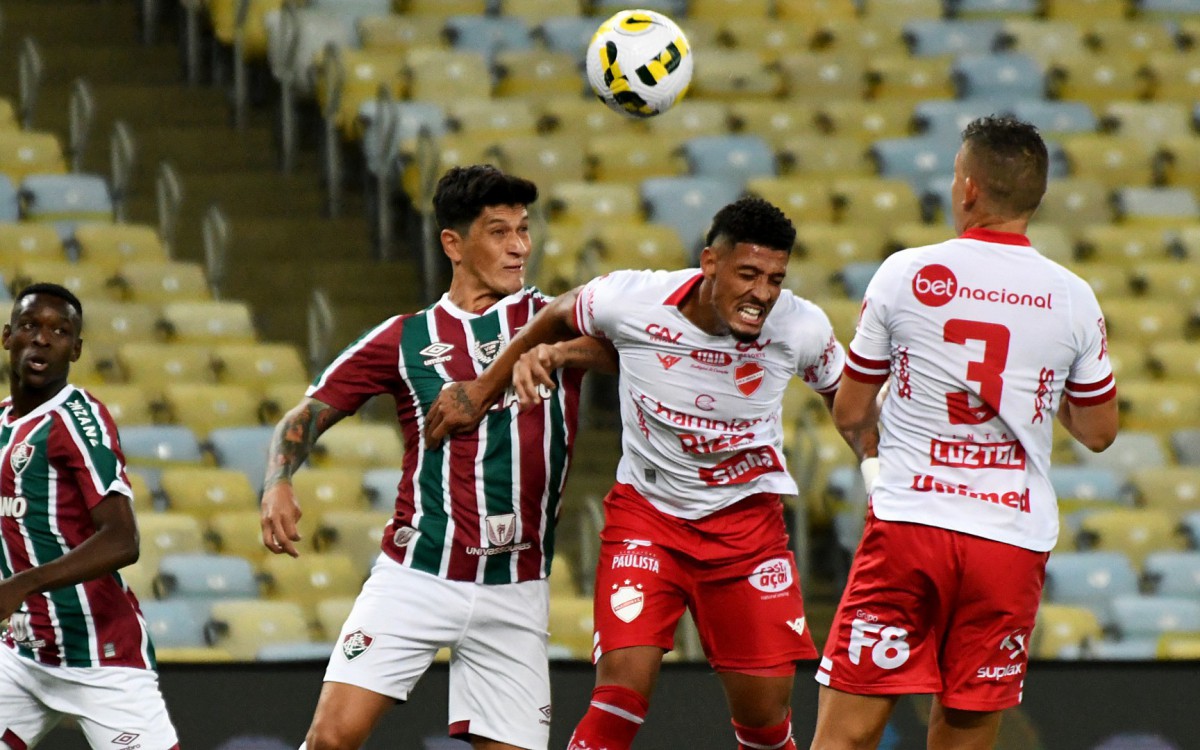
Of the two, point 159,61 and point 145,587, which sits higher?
point 159,61

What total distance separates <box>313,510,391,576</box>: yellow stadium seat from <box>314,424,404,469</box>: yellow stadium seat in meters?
0.69

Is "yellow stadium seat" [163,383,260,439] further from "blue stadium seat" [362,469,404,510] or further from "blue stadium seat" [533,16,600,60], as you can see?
"blue stadium seat" [533,16,600,60]

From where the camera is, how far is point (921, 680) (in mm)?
4562

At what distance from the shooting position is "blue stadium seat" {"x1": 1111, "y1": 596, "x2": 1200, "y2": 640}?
8.20 metres

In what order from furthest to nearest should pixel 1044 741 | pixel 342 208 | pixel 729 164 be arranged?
1. pixel 342 208
2. pixel 729 164
3. pixel 1044 741

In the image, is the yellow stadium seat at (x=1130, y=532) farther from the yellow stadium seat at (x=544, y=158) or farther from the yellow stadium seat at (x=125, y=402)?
the yellow stadium seat at (x=125, y=402)

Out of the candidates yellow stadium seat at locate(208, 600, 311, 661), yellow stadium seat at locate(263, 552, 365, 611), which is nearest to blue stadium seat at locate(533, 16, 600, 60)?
yellow stadium seat at locate(263, 552, 365, 611)

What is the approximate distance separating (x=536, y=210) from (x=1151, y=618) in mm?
3768

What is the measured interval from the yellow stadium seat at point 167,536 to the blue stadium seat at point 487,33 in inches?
192

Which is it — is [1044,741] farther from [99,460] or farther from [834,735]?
[99,460]

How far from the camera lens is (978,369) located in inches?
177

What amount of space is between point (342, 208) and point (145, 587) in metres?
4.41

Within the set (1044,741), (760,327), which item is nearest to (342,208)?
(1044,741)

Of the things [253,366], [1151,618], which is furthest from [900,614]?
[253,366]
